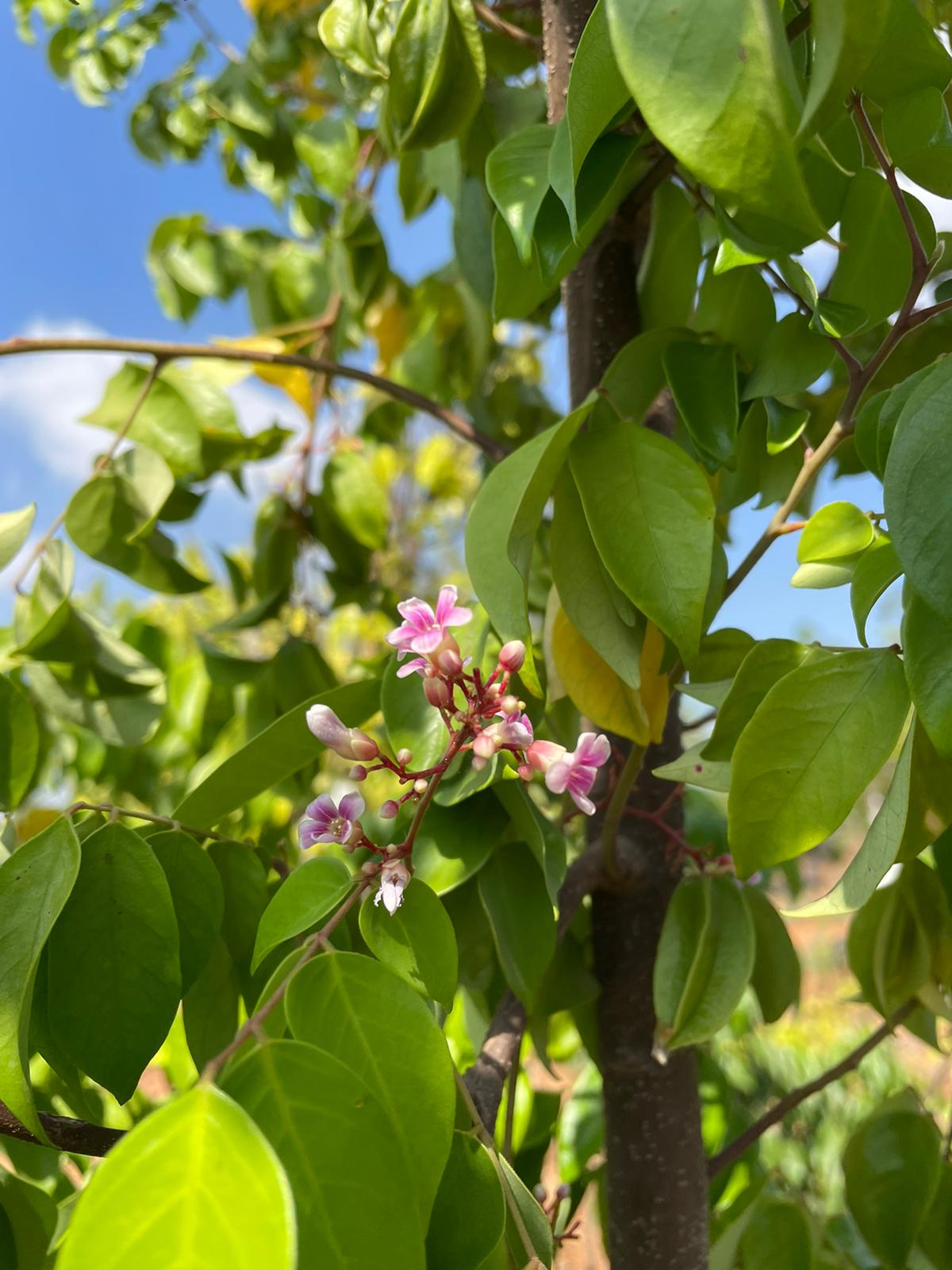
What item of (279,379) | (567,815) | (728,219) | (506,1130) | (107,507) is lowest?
(506,1130)

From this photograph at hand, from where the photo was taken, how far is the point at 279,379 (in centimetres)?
88

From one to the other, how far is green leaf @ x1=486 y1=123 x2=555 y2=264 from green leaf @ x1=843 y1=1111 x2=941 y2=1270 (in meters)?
0.48

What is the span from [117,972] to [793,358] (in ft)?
1.11

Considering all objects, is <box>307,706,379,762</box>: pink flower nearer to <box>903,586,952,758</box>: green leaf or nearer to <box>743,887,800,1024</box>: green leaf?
<box>903,586,952,758</box>: green leaf

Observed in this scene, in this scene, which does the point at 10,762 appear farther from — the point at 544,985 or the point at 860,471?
the point at 860,471

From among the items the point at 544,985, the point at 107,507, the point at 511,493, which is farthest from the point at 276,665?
the point at 511,493

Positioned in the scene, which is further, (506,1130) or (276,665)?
(276,665)

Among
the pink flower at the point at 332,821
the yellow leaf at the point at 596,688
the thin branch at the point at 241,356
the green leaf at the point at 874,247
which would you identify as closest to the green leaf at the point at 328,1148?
the pink flower at the point at 332,821

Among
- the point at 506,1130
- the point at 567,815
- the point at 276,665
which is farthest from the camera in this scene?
the point at 276,665

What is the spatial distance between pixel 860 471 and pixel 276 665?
1.36 ft

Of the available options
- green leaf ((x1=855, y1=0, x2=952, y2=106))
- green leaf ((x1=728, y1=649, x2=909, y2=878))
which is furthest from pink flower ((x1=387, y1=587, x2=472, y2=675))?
green leaf ((x1=855, y1=0, x2=952, y2=106))

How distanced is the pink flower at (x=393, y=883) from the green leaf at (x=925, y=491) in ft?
0.55

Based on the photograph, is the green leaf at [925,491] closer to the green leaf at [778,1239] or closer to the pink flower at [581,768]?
the pink flower at [581,768]

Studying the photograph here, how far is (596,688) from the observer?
17.8 inches
